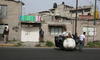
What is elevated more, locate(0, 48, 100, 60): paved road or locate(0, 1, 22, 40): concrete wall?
locate(0, 1, 22, 40): concrete wall

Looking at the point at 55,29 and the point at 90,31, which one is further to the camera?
the point at 55,29

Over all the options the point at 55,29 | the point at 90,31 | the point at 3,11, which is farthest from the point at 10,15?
the point at 90,31

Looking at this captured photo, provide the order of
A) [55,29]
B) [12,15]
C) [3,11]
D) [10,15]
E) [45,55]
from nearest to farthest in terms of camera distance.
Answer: [45,55]
[55,29]
[3,11]
[10,15]
[12,15]

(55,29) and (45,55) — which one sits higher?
(55,29)

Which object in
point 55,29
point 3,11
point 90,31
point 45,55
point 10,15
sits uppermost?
point 3,11

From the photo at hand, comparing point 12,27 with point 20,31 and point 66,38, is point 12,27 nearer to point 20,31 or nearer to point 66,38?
point 20,31

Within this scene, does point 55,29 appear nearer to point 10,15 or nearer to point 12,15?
point 12,15

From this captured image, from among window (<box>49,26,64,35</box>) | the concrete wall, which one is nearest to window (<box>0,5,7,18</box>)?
the concrete wall

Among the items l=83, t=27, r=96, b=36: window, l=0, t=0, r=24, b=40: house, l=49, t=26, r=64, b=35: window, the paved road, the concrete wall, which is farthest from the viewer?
the concrete wall

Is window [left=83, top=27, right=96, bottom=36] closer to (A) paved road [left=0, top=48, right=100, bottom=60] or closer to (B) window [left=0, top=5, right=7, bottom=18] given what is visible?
(B) window [left=0, top=5, right=7, bottom=18]

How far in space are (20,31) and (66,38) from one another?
1697 cm

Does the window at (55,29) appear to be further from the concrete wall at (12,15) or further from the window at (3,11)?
the window at (3,11)

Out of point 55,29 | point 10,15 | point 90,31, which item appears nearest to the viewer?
point 90,31

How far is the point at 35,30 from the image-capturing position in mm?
38312
